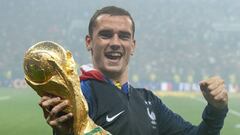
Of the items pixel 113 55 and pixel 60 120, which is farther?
pixel 113 55

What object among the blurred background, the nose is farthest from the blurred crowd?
the nose

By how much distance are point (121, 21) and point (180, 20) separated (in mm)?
27939

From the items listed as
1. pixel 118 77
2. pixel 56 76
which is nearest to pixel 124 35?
pixel 118 77

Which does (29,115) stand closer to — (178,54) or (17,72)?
(17,72)

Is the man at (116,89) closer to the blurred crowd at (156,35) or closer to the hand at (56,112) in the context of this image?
the hand at (56,112)

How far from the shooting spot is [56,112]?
1088 millimetres

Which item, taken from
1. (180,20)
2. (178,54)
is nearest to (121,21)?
(178,54)

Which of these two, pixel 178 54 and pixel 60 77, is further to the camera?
pixel 178 54

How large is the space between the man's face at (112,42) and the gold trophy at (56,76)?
0.35 m

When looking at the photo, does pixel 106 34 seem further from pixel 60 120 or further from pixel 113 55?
pixel 60 120

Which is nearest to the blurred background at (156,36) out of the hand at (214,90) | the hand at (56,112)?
the hand at (214,90)

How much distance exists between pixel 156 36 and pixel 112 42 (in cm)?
2610

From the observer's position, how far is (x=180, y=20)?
29.0 meters

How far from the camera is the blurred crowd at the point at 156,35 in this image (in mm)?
23891
